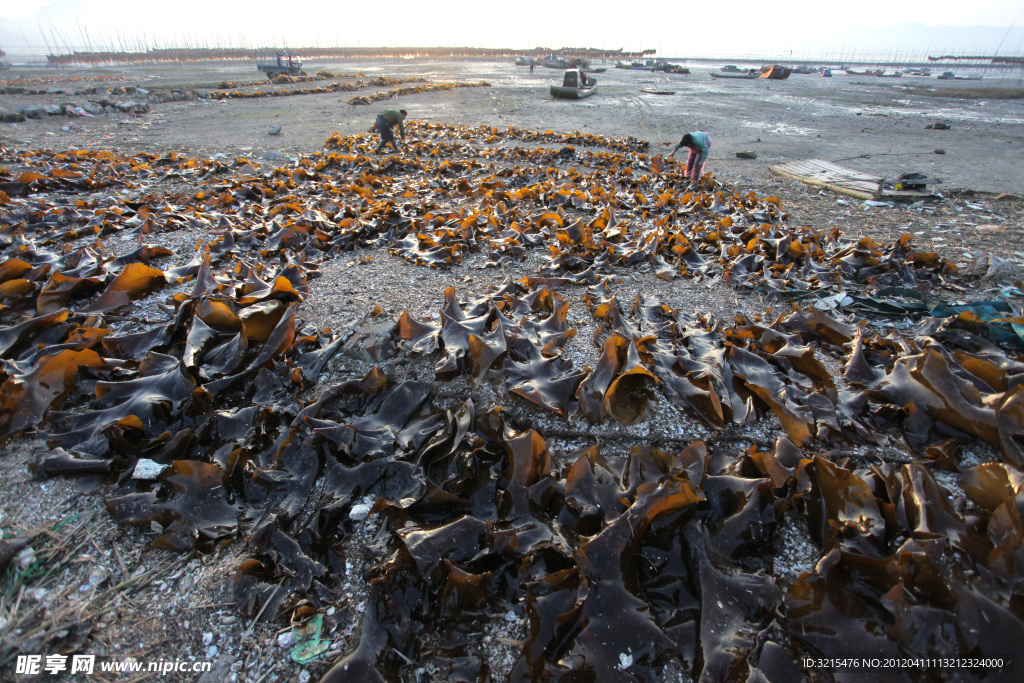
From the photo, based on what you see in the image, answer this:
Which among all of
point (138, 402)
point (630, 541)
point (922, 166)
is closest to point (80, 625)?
point (138, 402)

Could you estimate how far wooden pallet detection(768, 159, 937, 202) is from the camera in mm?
5367

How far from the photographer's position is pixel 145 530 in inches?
54.1

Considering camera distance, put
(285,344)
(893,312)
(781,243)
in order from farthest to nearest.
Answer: (781,243)
(893,312)
(285,344)

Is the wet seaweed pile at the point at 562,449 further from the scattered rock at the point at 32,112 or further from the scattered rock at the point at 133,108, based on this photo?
the scattered rock at the point at 133,108

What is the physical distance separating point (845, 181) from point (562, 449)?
22.0 ft

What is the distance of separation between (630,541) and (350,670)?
779 mm

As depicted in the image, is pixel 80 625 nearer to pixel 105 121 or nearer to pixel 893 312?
pixel 893 312

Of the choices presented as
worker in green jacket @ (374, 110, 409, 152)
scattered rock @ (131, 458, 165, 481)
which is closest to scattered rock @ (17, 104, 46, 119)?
worker in green jacket @ (374, 110, 409, 152)

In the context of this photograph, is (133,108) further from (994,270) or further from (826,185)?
(994,270)

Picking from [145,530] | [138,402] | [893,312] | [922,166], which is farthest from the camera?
[922,166]

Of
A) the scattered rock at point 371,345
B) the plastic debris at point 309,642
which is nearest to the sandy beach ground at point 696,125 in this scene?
the scattered rock at point 371,345

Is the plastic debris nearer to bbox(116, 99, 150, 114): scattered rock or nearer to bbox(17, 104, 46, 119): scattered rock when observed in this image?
bbox(17, 104, 46, 119): scattered rock

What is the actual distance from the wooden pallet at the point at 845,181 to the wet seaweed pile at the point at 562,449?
2.78 meters

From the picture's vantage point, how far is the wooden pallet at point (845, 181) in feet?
17.6
